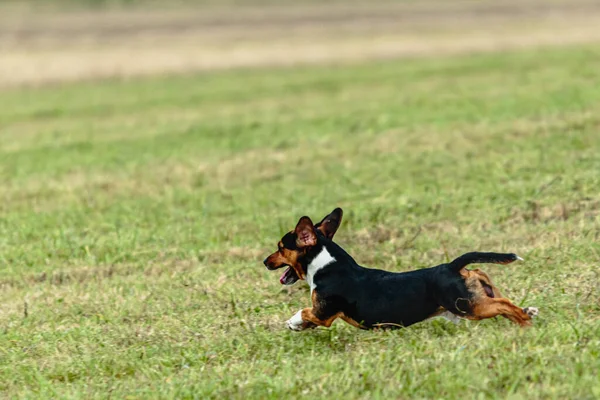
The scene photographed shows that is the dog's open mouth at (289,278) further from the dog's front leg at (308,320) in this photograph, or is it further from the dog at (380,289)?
the dog's front leg at (308,320)

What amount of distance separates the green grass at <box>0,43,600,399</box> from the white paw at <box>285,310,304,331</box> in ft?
0.26

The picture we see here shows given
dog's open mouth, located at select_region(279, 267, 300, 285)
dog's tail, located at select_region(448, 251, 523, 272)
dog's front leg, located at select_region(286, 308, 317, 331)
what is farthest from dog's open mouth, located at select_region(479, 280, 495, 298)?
dog's open mouth, located at select_region(279, 267, 300, 285)

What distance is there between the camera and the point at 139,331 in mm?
8336

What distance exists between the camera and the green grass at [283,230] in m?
6.89

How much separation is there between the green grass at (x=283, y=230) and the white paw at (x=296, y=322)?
0.26 feet

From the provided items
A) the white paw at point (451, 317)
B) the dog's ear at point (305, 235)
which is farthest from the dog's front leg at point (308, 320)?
the white paw at point (451, 317)

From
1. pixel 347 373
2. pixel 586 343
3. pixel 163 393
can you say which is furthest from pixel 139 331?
pixel 586 343

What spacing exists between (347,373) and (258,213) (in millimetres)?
6592

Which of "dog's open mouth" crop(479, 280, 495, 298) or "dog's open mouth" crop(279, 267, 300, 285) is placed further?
"dog's open mouth" crop(279, 267, 300, 285)

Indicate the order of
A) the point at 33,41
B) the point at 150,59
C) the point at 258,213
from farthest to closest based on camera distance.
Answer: the point at 33,41 → the point at 150,59 → the point at 258,213

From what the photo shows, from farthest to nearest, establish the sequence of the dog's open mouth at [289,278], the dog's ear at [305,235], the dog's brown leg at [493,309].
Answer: the dog's open mouth at [289,278] → the dog's ear at [305,235] → the dog's brown leg at [493,309]

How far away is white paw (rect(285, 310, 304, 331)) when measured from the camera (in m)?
7.71

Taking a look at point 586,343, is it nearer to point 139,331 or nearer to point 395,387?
point 395,387

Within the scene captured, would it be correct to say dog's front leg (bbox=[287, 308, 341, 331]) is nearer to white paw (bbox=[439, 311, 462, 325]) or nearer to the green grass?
the green grass
